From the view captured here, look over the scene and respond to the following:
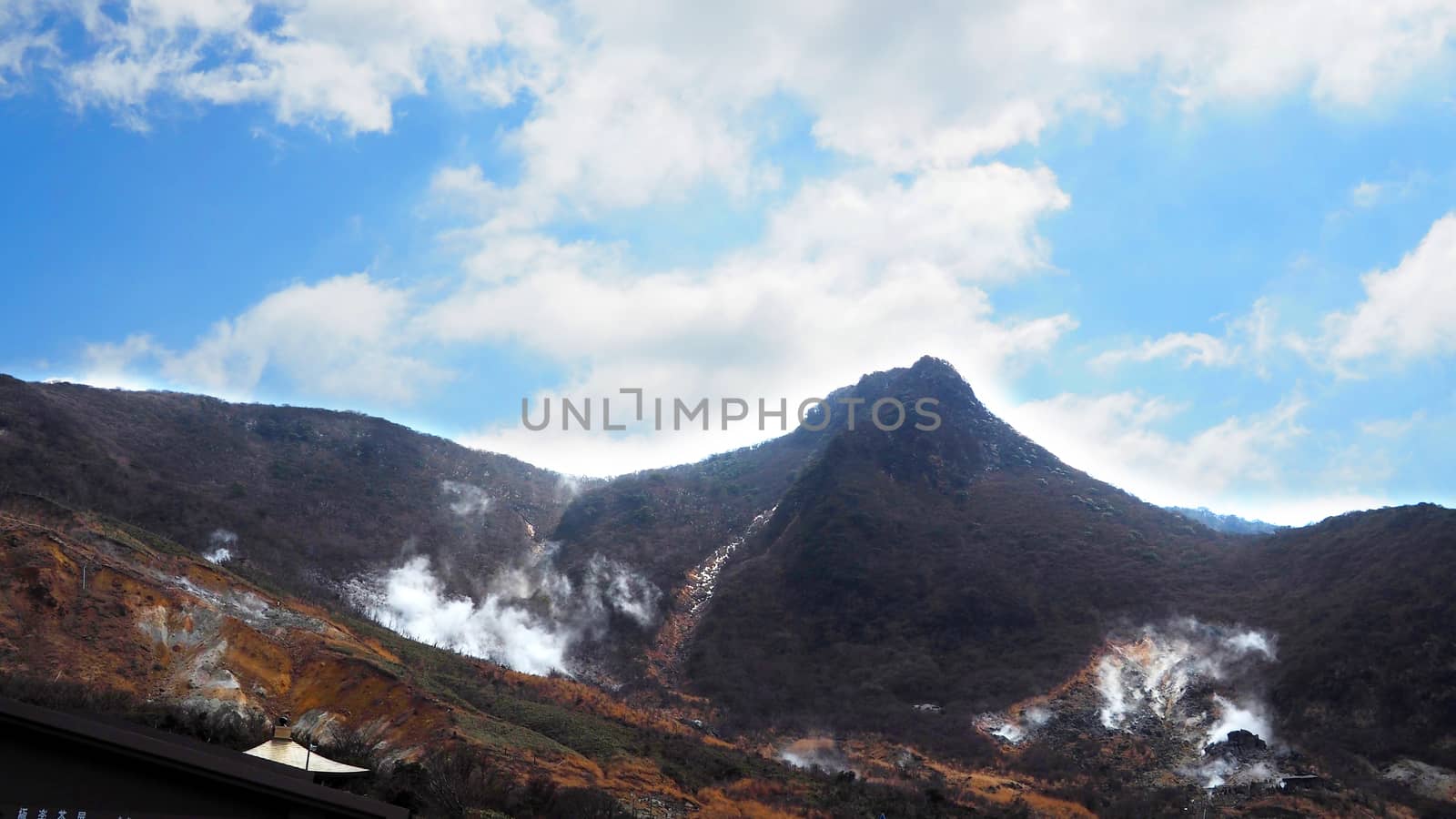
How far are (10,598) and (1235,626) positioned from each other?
197 feet

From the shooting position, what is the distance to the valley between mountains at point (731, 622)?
3100 centimetres

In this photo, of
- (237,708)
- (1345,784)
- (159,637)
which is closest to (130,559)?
(159,637)

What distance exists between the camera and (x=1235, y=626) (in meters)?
51.9

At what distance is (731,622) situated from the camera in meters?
64.1

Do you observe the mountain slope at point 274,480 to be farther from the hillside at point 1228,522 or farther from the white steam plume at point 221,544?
the hillside at point 1228,522

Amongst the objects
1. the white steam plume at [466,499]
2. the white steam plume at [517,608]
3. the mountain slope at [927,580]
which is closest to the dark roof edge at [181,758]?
the mountain slope at [927,580]

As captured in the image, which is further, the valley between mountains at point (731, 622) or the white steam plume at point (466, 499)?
the white steam plume at point (466, 499)

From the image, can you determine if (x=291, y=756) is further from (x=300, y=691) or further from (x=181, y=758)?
(x=300, y=691)

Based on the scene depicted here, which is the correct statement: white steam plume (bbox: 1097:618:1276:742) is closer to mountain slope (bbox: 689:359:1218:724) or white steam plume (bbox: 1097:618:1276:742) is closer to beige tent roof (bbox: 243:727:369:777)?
mountain slope (bbox: 689:359:1218:724)

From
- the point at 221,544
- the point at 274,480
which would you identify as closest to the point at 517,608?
the point at 221,544

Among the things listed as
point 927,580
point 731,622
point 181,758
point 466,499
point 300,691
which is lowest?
point 300,691

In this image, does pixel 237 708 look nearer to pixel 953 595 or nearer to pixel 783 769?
pixel 783 769

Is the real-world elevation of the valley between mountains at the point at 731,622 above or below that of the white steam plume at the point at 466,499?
below

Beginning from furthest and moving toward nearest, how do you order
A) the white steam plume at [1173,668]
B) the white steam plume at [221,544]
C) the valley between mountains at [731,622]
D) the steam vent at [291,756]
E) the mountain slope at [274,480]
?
the mountain slope at [274,480], the white steam plume at [221,544], the white steam plume at [1173,668], the valley between mountains at [731,622], the steam vent at [291,756]
